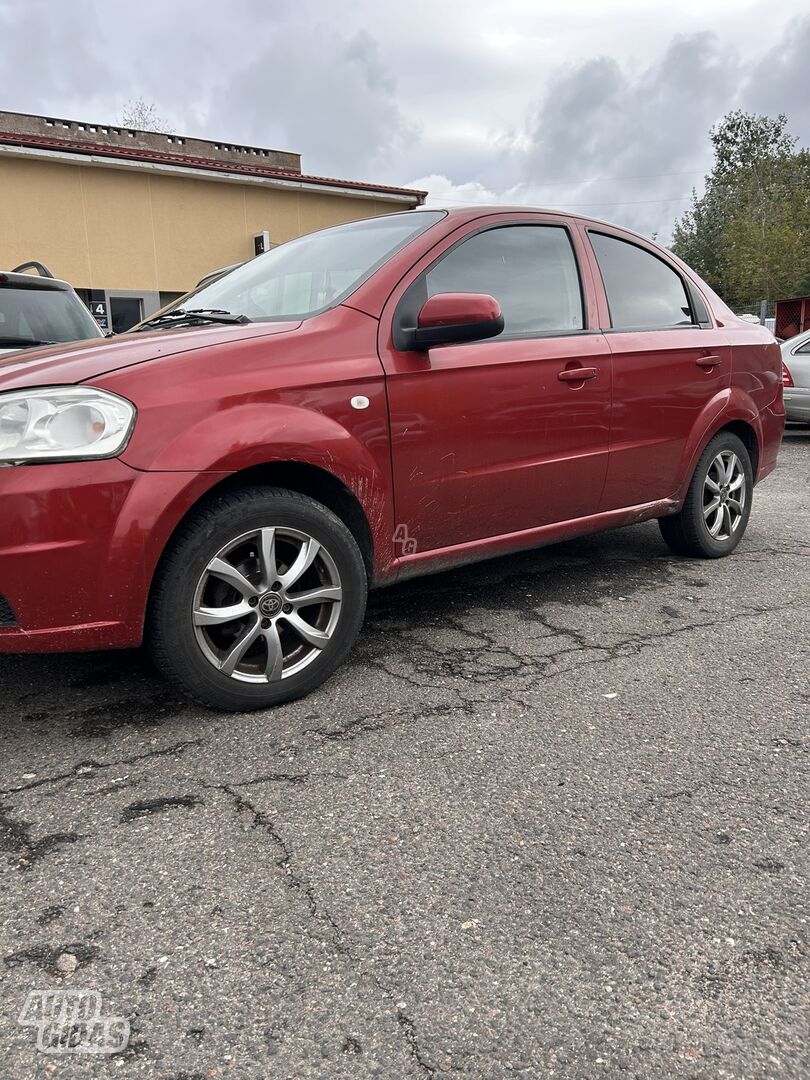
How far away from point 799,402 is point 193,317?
8510mm

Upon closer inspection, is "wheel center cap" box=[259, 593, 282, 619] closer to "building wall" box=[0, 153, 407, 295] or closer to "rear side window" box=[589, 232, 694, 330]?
"rear side window" box=[589, 232, 694, 330]

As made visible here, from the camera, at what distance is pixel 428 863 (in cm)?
193

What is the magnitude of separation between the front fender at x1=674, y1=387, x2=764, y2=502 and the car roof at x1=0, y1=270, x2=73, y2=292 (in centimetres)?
397

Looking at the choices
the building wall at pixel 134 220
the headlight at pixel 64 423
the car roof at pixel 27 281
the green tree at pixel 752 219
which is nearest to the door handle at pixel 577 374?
the headlight at pixel 64 423

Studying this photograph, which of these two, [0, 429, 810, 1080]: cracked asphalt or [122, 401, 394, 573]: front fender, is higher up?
[122, 401, 394, 573]: front fender

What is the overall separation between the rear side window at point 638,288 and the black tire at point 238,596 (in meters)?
1.85

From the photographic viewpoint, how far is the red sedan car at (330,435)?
238 centimetres

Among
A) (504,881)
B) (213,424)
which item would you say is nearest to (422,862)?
(504,881)

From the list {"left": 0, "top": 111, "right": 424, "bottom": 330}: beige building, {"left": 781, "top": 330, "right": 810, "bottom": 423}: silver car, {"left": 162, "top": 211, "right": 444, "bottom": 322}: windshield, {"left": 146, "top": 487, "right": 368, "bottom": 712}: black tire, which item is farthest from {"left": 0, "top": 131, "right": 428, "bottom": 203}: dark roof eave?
{"left": 146, "top": 487, "right": 368, "bottom": 712}: black tire

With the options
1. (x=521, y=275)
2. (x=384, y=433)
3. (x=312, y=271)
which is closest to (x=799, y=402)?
(x=521, y=275)

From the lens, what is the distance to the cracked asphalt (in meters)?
1.46

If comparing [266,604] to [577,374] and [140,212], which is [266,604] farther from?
[140,212]

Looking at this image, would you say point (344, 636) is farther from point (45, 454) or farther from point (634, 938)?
point (634, 938)

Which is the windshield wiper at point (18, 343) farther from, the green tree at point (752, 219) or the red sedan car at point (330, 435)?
the green tree at point (752, 219)
